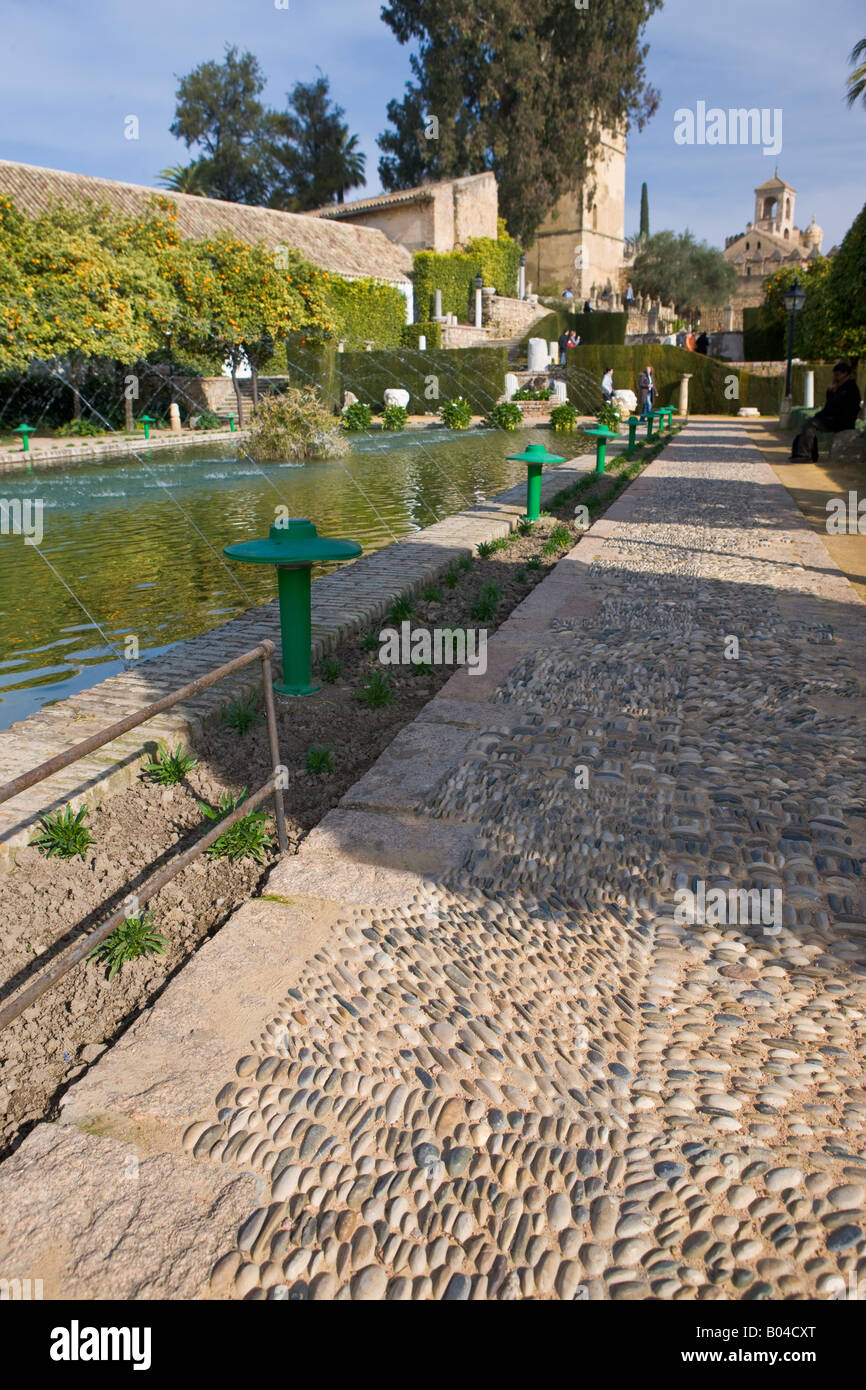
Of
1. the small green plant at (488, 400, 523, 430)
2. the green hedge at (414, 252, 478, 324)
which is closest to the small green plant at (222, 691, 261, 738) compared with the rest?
the small green plant at (488, 400, 523, 430)

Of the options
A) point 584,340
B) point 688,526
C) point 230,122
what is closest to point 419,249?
point 584,340

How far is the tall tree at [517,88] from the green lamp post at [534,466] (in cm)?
4240

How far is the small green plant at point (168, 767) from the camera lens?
3867 mm

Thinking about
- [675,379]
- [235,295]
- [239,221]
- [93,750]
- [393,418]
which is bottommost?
[93,750]

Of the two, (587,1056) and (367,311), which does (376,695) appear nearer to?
(587,1056)

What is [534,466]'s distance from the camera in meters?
9.44

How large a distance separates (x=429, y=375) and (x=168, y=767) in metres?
31.2

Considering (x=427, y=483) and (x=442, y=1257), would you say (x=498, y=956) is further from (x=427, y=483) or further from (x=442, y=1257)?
(x=427, y=483)

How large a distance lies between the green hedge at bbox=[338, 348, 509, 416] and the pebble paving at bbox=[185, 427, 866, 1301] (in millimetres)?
29104

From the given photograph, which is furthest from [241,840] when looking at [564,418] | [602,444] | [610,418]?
[564,418]

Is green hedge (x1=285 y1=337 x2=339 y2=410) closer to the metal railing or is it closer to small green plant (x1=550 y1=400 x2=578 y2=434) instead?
small green plant (x1=550 y1=400 x2=578 y2=434)

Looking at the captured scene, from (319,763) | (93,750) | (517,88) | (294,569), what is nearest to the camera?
(93,750)

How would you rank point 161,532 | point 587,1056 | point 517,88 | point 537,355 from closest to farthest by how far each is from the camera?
point 587,1056
point 161,532
point 537,355
point 517,88

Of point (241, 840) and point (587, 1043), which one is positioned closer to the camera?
point (587, 1043)
